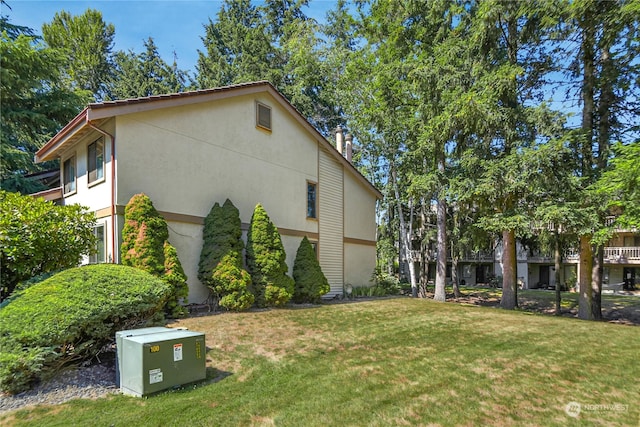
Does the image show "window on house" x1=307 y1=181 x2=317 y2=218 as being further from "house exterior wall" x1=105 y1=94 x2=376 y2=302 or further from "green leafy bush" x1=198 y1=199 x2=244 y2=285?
"green leafy bush" x1=198 y1=199 x2=244 y2=285

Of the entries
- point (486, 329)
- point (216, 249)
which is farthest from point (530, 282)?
point (216, 249)

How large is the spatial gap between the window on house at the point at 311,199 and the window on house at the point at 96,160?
300 inches

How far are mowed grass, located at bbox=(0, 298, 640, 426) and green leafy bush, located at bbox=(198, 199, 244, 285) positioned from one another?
5.66 feet

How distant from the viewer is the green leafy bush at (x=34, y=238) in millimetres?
6636

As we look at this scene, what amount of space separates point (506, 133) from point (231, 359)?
13656 millimetres

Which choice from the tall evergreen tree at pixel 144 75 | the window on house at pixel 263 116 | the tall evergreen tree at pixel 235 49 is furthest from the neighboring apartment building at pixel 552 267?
the tall evergreen tree at pixel 144 75

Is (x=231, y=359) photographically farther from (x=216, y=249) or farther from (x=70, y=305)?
(x=216, y=249)

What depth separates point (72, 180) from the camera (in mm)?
12258

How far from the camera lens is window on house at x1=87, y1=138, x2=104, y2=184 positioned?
10352 mm

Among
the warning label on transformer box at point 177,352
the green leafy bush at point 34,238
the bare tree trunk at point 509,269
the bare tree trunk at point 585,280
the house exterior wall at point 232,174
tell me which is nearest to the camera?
the warning label on transformer box at point 177,352

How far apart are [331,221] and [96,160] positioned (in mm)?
9333

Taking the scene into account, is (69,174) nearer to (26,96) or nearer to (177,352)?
(26,96)

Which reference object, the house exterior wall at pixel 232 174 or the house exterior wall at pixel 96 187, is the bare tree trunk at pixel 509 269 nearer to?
the house exterior wall at pixel 232 174

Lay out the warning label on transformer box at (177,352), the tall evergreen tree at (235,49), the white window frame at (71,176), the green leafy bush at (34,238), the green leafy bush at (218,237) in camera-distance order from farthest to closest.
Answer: the tall evergreen tree at (235,49)
the white window frame at (71,176)
the green leafy bush at (218,237)
the green leafy bush at (34,238)
the warning label on transformer box at (177,352)
